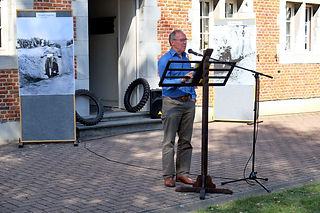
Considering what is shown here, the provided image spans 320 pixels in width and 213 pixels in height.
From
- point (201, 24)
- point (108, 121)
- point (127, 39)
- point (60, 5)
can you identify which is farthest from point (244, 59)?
point (60, 5)

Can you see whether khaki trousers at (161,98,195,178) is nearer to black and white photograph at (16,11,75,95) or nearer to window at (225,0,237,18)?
black and white photograph at (16,11,75,95)

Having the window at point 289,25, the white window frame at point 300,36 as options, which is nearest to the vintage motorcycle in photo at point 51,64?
the white window frame at point 300,36

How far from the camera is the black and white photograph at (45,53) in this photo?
9844mm

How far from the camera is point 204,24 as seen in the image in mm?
13836

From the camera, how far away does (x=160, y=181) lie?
24.0ft

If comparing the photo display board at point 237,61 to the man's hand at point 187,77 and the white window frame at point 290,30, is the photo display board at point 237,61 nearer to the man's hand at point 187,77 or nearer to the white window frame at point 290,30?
the white window frame at point 290,30

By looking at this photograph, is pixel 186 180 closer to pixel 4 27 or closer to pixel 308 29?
pixel 4 27

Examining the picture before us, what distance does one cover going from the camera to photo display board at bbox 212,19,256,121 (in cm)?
1295

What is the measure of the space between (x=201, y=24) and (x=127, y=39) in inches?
81.6

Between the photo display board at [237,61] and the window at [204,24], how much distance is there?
665 mm

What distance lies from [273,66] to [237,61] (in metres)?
2.08

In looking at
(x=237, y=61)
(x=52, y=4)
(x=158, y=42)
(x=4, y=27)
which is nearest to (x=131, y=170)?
(x=4, y=27)

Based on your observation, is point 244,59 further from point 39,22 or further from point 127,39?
point 39,22

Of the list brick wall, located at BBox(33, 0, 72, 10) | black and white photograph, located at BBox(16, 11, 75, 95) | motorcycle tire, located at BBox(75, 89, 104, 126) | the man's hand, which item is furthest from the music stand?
brick wall, located at BBox(33, 0, 72, 10)
